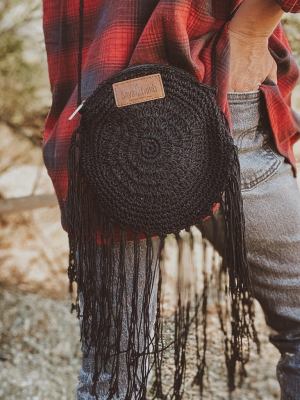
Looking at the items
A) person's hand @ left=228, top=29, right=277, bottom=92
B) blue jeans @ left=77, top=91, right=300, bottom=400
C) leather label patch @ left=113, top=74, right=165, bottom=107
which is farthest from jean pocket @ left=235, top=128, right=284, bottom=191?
leather label patch @ left=113, top=74, right=165, bottom=107

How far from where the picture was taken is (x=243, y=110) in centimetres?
102

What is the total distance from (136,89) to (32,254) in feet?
6.99

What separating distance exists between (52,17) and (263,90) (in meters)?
0.52

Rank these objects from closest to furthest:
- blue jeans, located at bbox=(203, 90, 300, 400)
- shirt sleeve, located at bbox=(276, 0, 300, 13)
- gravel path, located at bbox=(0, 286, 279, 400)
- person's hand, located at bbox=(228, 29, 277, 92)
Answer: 1. shirt sleeve, located at bbox=(276, 0, 300, 13)
2. person's hand, located at bbox=(228, 29, 277, 92)
3. blue jeans, located at bbox=(203, 90, 300, 400)
4. gravel path, located at bbox=(0, 286, 279, 400)

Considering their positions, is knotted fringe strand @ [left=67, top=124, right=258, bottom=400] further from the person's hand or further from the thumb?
the thumb

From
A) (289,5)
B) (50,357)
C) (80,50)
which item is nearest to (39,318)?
(50,357)

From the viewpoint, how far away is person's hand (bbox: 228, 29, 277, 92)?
0.94 metres

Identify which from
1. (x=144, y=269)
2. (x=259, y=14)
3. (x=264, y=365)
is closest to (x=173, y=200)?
(x=144, y=269)

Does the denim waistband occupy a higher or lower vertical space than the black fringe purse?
higher

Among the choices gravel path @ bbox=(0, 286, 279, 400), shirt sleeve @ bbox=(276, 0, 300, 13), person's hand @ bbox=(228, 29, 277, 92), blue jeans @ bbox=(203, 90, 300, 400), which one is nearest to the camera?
shirt sleeve @ bbox=(276, 0, 300, 13)

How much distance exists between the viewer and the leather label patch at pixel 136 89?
85 centimetres

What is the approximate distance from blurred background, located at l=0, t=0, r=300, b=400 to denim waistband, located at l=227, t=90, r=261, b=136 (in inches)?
45.4

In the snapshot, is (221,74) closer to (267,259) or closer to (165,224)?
(165,224)

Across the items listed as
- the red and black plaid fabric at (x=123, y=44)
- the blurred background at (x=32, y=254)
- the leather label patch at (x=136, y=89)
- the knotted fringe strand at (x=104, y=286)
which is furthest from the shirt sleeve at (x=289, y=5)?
the blurred background at (x=32, y=254)
